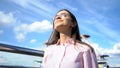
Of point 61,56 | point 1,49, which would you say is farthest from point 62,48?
point 1,49

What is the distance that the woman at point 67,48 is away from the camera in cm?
251

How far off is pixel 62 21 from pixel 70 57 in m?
0.45

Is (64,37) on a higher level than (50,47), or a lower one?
higher

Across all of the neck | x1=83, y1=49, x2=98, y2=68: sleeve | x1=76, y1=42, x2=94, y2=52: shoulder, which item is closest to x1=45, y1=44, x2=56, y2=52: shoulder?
the neck

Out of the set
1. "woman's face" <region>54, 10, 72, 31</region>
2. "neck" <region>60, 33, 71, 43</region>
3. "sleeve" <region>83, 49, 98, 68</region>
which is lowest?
"sleeve" <region>83, 49, 98, 68</region>

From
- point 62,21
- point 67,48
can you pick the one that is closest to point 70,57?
point 67,48

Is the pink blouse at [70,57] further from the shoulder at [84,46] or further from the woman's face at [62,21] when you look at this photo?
the woman's face at [62,21]

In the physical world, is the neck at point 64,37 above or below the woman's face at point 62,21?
below

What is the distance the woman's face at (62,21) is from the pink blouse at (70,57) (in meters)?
0.17

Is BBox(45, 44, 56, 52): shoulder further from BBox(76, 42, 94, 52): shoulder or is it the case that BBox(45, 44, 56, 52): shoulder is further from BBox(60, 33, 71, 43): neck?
BBox(76, 42, 94, 52): shoulder

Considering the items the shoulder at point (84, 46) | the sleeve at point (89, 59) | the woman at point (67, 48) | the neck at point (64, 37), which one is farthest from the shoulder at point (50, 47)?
the sleeve at point (89, 59)

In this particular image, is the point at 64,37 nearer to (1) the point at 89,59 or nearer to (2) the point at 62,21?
(2) the point at 62,21

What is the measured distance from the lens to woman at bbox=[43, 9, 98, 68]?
2.51m

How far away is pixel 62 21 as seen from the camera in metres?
2.74
